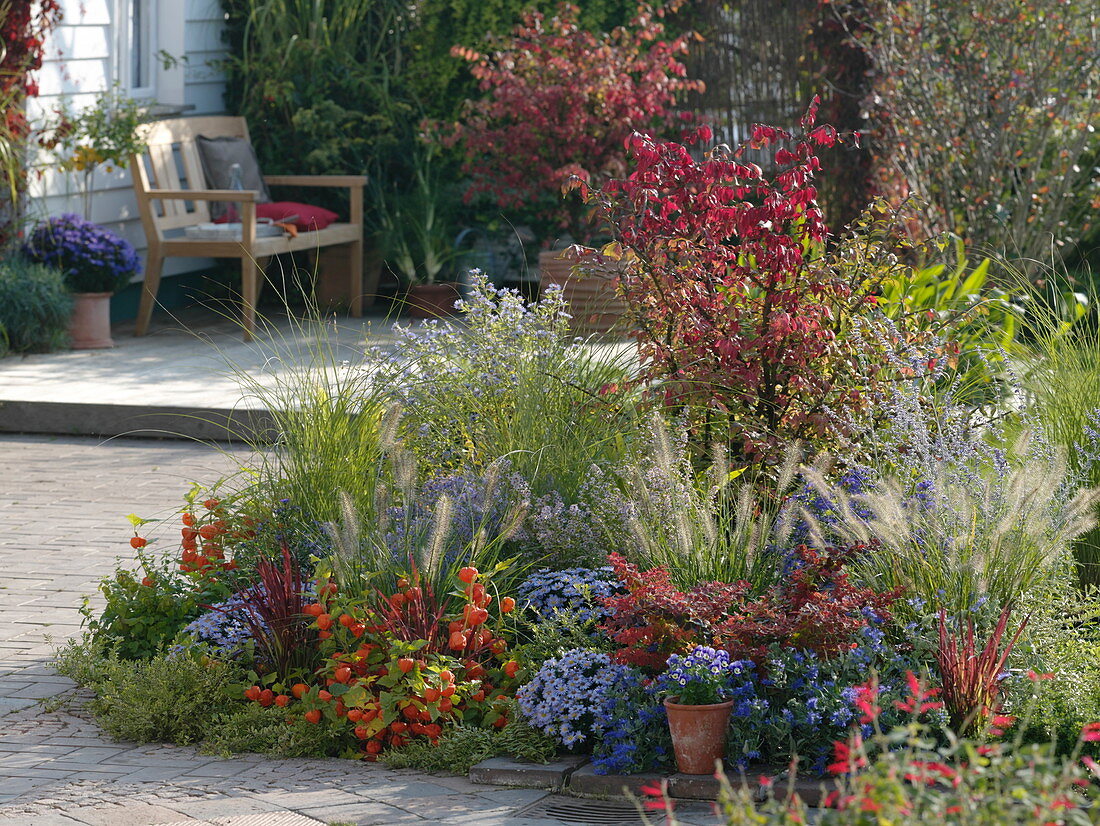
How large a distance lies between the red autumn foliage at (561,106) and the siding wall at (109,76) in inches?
81.0

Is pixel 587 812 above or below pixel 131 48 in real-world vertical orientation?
below

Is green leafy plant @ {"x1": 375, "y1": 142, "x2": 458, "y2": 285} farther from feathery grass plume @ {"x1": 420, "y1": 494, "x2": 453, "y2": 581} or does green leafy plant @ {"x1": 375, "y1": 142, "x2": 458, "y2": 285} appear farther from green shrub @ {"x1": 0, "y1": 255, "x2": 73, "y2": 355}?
feathery grass plume @ {"x1": 420, "y1": 494, "x2": 453, "y2": 581}

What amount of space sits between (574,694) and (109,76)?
26.4ft

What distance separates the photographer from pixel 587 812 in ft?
10.3

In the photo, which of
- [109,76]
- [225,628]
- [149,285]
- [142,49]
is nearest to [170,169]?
[109,76]

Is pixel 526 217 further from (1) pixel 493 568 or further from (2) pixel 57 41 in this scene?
(1) pixel 493 568

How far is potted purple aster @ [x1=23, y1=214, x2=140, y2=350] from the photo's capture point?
9.24 metres

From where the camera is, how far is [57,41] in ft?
31.5

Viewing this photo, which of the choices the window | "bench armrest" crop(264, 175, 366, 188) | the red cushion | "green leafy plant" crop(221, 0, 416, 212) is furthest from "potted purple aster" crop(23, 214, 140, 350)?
"green leafy plant" crop(221, 0, 416, 212)

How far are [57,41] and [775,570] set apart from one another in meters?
7.49

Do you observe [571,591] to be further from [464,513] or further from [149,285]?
[149,285]

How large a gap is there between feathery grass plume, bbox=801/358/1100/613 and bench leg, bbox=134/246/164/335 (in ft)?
21.4

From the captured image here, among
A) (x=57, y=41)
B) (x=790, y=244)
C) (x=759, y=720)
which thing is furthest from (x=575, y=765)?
(x=57, y=41)

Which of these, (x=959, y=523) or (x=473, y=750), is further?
(x=959, y=523)
